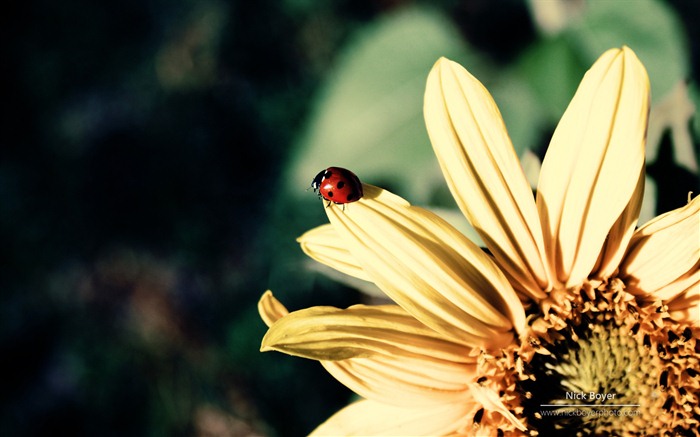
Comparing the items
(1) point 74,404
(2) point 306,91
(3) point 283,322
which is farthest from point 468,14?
(1) point 74,404

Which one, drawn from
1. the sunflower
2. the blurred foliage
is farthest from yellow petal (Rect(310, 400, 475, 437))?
the blurred foliage

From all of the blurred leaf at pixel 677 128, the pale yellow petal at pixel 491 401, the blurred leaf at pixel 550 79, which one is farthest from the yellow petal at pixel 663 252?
the blurred leaf at pixel 550 79

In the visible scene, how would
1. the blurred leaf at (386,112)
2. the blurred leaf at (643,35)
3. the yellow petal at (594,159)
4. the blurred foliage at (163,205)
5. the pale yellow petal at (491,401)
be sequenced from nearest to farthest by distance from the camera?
1. the yellow petal at (594,159)
2. the pale yellow petal at (491,401)
3. the blurred leaf at (643,35)
4. the blurred leaf at (386,112)
5. the blurred foliage at (163,205)

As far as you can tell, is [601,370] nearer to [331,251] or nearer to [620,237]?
[620,237]

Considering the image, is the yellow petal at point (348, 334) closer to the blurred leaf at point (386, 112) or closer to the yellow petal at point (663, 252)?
the yellow petal at point (663, 252)

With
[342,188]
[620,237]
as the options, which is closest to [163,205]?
[342,188]

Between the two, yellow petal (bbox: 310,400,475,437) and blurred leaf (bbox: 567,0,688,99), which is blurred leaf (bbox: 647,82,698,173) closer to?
blurred leaf (bbox: 567,0,688,99)
